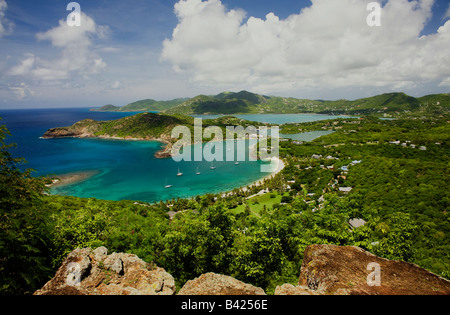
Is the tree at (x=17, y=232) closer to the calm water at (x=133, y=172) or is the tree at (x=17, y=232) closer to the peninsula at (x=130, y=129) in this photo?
the calm water at (x=133, y=172)

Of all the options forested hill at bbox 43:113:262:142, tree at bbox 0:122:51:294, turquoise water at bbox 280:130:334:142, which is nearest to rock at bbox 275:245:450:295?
tree at bbox 0:122:51:294

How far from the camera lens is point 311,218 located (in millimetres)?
19016

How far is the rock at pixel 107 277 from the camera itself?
8055mm

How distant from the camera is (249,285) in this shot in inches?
316

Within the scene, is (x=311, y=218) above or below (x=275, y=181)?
above

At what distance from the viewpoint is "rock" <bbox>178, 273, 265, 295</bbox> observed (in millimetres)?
7668

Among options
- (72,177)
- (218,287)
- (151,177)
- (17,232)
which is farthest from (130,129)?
(218,287)

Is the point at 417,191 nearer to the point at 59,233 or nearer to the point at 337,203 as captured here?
the point at 337,203

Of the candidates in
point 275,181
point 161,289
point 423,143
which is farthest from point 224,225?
point 423,143

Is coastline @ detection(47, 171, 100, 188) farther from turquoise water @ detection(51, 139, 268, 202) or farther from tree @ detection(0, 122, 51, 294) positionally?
tree @ detection(0, 122, 51, 294)

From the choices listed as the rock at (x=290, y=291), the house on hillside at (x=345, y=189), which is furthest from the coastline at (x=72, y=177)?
the house on hillside at (x=345, y=189)

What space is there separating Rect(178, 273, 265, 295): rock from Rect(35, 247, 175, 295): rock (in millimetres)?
1209

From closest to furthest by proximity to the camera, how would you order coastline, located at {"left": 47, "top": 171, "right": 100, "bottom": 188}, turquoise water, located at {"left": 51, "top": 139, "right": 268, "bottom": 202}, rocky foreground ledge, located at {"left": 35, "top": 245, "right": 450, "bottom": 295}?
rocky foreground ledge, located at {"left": 35, "top": 245, "right": 450, "bottom": 295}, turquoise water, located at {"left": 51, "top": 139, "right": 268, "bottom": 202}, coastline, located at {"left": 47, "top": 171, "right": 100, "bottom": 188}
